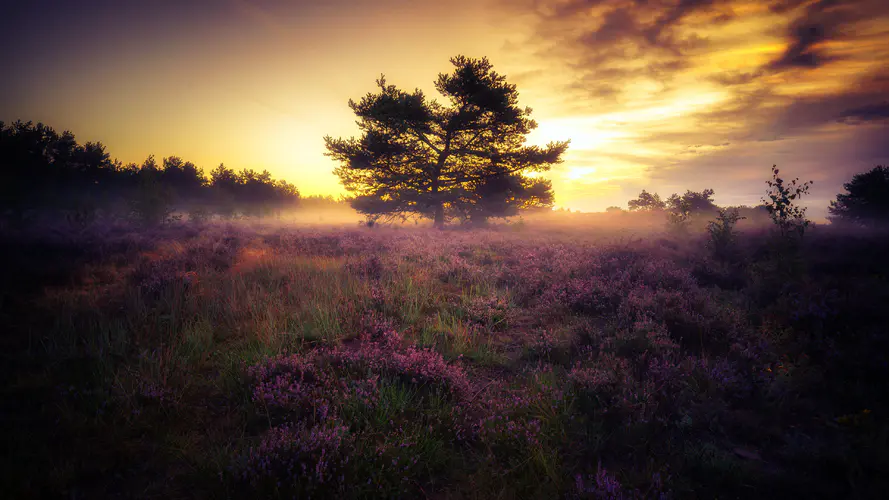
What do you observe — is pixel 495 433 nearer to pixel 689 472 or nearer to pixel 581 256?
pixel 689 472

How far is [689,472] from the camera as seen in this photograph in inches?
96.5

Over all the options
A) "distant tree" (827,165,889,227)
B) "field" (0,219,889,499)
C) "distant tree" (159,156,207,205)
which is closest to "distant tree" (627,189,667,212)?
"distant tree" (827,165,889,227)

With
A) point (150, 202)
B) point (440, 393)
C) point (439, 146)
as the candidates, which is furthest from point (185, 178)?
point (440, 393)

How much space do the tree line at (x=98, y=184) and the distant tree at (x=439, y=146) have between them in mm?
14943

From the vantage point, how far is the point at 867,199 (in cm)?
2511

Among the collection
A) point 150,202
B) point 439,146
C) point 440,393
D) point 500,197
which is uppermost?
point 439,146

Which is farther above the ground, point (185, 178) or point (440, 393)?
point (185, 178)

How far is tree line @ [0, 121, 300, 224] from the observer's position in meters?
23.8

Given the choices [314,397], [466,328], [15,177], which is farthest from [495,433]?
[15,177]

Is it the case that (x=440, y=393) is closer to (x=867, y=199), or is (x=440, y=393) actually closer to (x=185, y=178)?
(x=867, y=199)

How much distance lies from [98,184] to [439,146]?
3803cm

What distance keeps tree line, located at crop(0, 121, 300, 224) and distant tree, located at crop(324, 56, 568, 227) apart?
14.9 m

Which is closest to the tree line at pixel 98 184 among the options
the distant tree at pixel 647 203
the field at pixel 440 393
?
Answer: the field at pixel 440 393

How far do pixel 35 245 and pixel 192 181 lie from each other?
41.5m
